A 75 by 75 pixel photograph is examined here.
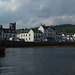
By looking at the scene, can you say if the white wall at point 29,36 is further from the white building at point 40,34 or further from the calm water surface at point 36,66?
the calm water surface at point 36,66

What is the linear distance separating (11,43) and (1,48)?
6117 cm

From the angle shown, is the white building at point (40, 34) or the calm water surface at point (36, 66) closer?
the calm water surface at point (36, 66)

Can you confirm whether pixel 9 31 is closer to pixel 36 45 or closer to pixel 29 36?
pixel 29 36

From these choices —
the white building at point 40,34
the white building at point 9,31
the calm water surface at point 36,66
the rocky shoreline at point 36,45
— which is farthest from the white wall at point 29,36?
Result: the calm water surface at point 36,66

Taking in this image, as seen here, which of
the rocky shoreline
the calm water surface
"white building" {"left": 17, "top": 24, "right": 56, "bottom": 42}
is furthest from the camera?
"white building" {"left": 17, "top": 24, "right": 56, "bottom": 42}

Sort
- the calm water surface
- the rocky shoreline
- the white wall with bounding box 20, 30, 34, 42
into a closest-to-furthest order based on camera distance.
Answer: the calm water surface, the rocky shoreline, the white wall with bounding box 20, 30, 34, 42

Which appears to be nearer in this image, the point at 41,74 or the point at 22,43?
the point at 41,74

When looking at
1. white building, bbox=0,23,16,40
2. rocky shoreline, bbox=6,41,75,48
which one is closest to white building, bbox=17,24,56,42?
white building, bbox=0,23,16,40

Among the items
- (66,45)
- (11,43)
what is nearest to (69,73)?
(11,43)

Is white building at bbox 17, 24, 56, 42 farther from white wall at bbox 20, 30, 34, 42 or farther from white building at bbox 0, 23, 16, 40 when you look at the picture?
white building at bbox 0, 23, 16, 40

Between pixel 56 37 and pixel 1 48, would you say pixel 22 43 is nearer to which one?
pixel 56 37

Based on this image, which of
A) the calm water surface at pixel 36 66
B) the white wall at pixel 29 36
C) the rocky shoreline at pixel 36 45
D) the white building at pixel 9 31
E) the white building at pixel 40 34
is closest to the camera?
the calm water surface at pixel 36 66

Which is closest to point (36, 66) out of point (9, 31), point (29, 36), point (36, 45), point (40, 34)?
point (36, 45)

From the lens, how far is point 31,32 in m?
156
